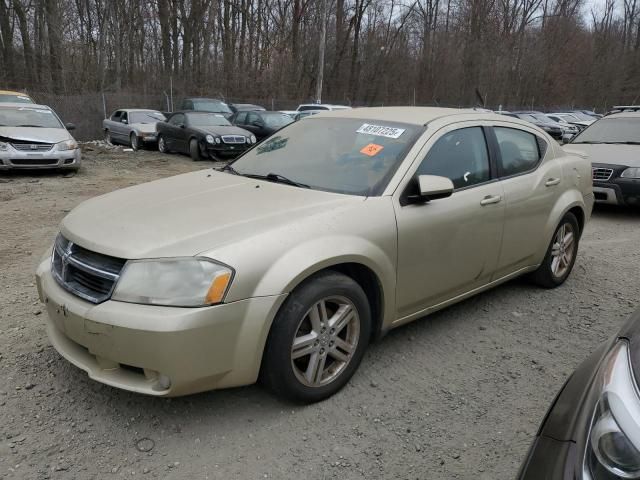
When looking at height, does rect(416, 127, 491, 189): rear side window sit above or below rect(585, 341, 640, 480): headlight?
above

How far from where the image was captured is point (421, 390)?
3.14 m

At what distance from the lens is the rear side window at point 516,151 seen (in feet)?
13.5

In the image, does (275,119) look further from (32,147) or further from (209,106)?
(32,147)

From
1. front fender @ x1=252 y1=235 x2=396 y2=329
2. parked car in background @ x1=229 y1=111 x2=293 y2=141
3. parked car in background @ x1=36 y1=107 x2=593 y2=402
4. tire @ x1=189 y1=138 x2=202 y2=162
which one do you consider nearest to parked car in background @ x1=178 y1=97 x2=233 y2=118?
parked car in background @ x1=229 y1=111 x2=293 y2=141

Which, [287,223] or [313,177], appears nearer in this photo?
[287,223]

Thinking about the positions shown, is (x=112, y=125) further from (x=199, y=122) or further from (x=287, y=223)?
(x=287, y=223)

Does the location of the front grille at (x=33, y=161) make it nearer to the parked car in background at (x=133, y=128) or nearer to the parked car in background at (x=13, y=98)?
the parked car in background at (x=13, y=98)

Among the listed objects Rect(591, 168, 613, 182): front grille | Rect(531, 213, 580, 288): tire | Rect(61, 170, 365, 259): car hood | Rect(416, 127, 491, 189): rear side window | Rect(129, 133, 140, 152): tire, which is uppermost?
Rect(416, 127, 491, 189): rear side window

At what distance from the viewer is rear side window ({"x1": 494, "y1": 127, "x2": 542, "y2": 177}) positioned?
162 inches

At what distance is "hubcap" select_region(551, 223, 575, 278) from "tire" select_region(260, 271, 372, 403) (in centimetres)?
244

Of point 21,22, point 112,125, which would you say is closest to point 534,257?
point 112,125

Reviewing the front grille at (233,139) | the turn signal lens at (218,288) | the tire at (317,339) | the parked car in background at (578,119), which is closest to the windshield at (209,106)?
the front grille at (233,139)

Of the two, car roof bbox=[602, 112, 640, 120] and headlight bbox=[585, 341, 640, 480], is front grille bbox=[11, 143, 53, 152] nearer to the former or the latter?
car roof bbox=[602, 112, 640, 120]

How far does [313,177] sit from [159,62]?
96.5ft
